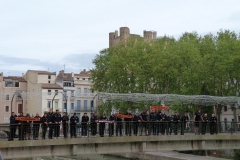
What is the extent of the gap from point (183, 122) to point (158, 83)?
89.2ft

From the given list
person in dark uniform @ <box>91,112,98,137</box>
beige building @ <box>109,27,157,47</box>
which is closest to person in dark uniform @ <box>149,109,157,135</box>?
person in dark uniform @ <box>91,112,98,137</box>

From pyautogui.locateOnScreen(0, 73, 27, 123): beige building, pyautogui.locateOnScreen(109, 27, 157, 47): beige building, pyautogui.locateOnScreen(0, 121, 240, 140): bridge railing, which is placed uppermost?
pyautogui.locateOnScreen(109, 27, 157, 47): beige building

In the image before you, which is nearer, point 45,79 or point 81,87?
point 45,79

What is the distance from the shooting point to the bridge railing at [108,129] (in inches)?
1039

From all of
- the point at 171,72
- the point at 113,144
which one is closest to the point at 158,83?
the point at 171,72

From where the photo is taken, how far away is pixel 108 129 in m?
29.1

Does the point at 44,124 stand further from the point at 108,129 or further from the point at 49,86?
the point at 49,86

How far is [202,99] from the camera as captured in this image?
36.5m

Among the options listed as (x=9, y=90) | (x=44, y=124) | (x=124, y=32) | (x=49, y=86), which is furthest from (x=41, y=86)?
(x=44, y=124)

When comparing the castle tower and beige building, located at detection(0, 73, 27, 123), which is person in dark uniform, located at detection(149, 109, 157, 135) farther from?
the castle tower

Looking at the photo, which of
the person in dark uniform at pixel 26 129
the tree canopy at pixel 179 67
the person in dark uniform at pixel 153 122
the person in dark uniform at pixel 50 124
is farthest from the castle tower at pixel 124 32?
the person in dark uniform at pixel 26 129

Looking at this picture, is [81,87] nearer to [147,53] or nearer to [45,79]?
[45,79]

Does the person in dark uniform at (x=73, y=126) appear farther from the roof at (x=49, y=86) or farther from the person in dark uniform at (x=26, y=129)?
the roof at (x=49, y=86)

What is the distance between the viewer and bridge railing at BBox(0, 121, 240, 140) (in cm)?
2639
